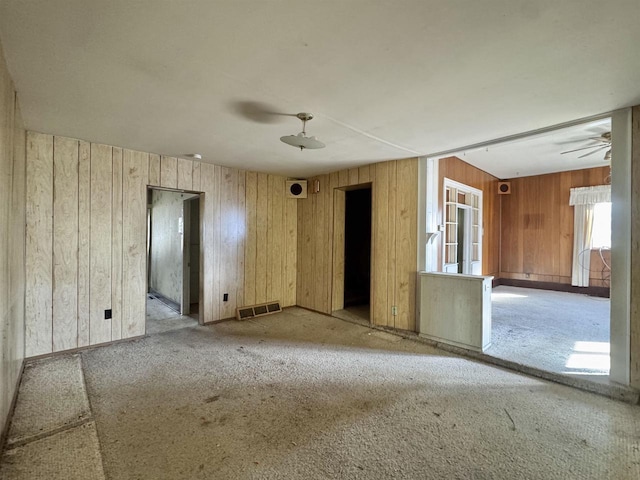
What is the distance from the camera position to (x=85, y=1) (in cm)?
132

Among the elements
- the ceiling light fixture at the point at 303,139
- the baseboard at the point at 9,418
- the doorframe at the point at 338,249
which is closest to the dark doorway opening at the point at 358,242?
the doorframe at the point at 338,249

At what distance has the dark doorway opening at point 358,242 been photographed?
650cm

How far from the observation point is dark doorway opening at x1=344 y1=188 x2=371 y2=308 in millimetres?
6500

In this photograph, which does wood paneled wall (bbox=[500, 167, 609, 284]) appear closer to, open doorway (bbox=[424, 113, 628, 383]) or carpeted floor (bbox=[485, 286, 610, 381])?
open doorway (bbox=[424, 113, 628, 383])

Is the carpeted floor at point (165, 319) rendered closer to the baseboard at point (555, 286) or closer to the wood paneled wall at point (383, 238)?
the wood paneled wall at point (383, 238)

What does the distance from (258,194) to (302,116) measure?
2527 mm

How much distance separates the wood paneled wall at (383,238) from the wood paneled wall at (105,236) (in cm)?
119

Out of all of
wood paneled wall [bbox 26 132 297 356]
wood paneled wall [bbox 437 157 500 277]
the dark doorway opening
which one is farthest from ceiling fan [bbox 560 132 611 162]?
wood paneled wall [bbox 26 132 297 356]

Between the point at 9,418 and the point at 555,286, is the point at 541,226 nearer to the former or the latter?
the point at 555,286

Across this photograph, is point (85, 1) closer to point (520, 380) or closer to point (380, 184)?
point (380, 184)

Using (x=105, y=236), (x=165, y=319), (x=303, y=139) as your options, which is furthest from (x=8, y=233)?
(x=165, y=319)

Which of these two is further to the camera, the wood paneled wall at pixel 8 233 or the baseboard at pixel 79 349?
the baseboard at pixel 79 349

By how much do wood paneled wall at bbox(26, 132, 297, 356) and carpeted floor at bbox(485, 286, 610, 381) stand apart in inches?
147

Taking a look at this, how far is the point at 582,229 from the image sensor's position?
20.1 ft
